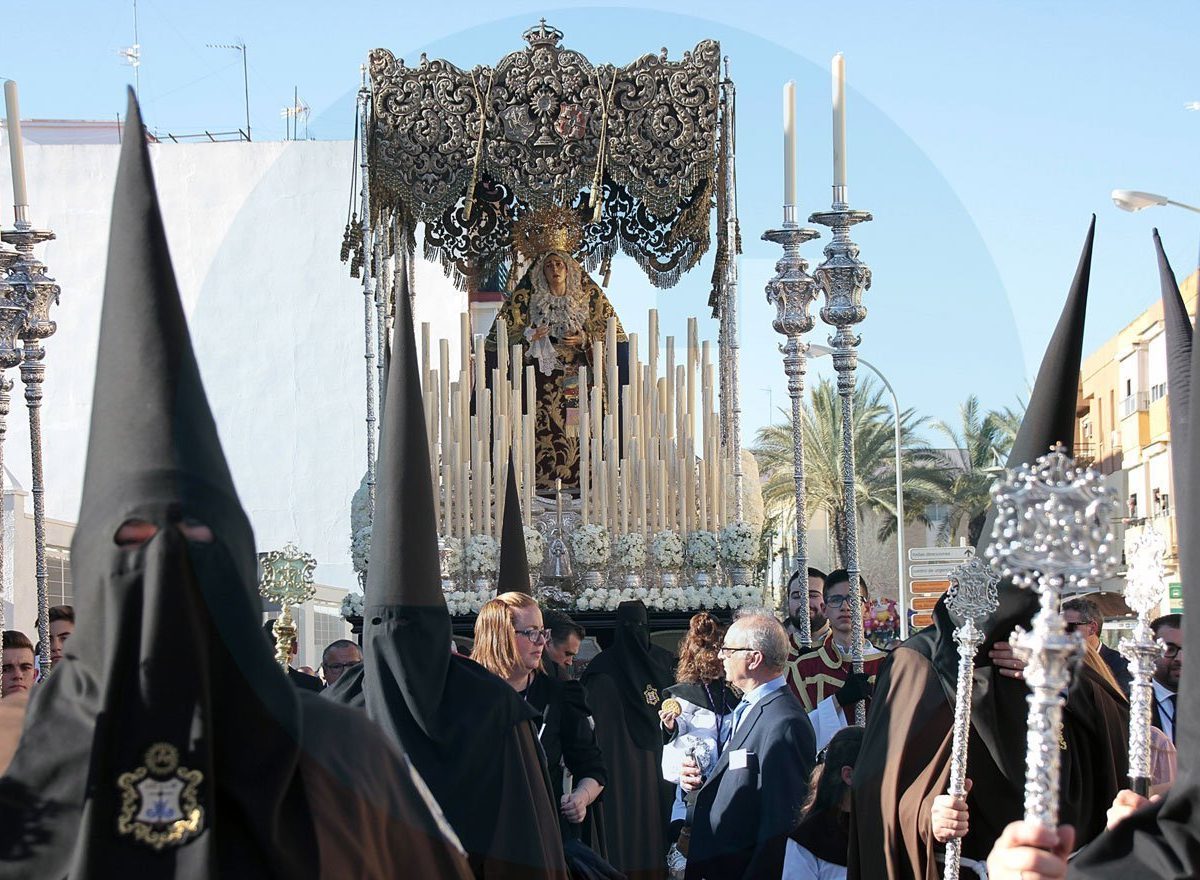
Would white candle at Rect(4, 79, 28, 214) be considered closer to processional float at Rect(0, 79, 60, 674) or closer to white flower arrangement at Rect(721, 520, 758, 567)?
processional float at Rect(0, 79, 60, 674)

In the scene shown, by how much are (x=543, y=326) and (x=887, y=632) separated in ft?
15.8

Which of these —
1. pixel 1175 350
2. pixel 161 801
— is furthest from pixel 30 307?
pixel 1175 350

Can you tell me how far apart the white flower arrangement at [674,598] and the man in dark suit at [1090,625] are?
455 cm

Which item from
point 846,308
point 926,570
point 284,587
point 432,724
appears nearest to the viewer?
point 432,724

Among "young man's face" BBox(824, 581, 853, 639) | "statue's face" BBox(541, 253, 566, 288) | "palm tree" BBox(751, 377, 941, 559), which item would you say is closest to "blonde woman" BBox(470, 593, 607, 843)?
"young man's face" BBox(824, 581, 853, 639)

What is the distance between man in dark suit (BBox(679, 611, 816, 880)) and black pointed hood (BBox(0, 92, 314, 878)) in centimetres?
327

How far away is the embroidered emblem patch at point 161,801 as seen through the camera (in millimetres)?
2846

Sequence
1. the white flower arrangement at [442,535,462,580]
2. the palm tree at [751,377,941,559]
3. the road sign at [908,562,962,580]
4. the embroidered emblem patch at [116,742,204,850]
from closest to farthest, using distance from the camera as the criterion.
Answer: the embroidered emblem patch at [116,742,204,850]
the road sign at [908,562,962,580]
the white flower arrangement at [442,535,462,580]
the palm tree at [751,377,941,559]

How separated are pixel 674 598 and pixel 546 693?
5207 millimetres

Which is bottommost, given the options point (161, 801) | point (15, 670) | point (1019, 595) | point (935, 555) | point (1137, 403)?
point (161, 801)

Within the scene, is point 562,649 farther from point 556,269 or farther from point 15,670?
point 556,269

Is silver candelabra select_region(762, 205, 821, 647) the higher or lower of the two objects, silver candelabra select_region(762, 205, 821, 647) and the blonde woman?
the higher

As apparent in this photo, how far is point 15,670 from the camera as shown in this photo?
25.9ft

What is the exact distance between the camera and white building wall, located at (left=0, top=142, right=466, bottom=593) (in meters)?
9.74
